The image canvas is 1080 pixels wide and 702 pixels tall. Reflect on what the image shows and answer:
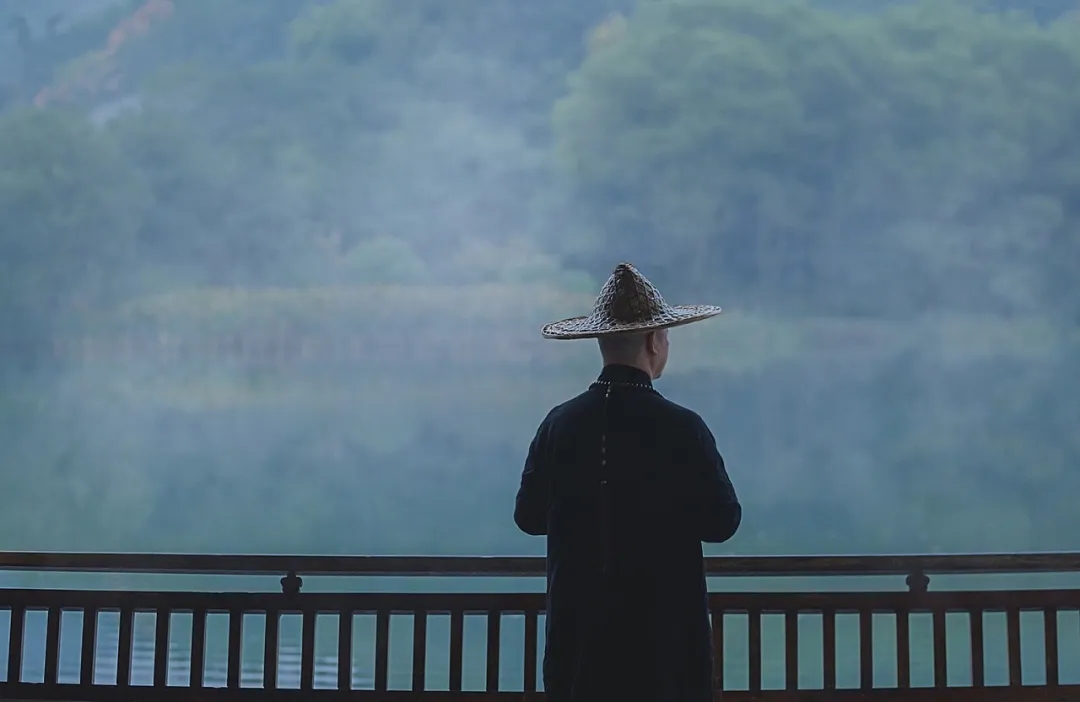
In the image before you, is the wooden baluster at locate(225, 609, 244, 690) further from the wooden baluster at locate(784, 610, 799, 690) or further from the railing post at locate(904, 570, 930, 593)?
the railing post at locate(904, 570, 930, 593)

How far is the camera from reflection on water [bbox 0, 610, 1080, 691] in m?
2.70

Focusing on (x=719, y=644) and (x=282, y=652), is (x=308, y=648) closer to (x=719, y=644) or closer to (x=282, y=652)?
(x=282, y=652)

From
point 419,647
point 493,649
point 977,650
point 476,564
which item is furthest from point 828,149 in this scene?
point 419,647

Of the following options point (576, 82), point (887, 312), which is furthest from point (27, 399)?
point (887, 312)

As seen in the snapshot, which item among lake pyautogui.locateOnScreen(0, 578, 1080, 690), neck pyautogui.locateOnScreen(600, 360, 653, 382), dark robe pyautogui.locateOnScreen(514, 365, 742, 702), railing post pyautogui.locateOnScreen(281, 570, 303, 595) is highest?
neck pyautogui.locateOnScreen(600, 360, 653, 382)

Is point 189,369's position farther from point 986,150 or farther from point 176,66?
point 986,150

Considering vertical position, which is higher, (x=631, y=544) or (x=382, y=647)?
(x=631, y=544)

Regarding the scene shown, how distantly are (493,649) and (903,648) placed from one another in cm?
124

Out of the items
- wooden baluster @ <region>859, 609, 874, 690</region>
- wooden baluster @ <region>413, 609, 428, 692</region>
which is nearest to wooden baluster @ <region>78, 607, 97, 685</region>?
wooden baluster @ <region>413, 609, 428, 692</region>

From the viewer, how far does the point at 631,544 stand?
132 cm

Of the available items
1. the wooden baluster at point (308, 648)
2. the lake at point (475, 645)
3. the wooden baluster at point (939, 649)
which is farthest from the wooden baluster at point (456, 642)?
the wooden baluster at point (939, 649)

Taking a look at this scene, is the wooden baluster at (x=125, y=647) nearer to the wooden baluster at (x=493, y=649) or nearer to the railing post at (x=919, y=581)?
the wooden baluster at (x=493, y=649)

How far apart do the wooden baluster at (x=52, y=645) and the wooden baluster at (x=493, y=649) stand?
131 centimetres

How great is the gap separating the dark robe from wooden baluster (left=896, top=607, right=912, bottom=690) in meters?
1.40
